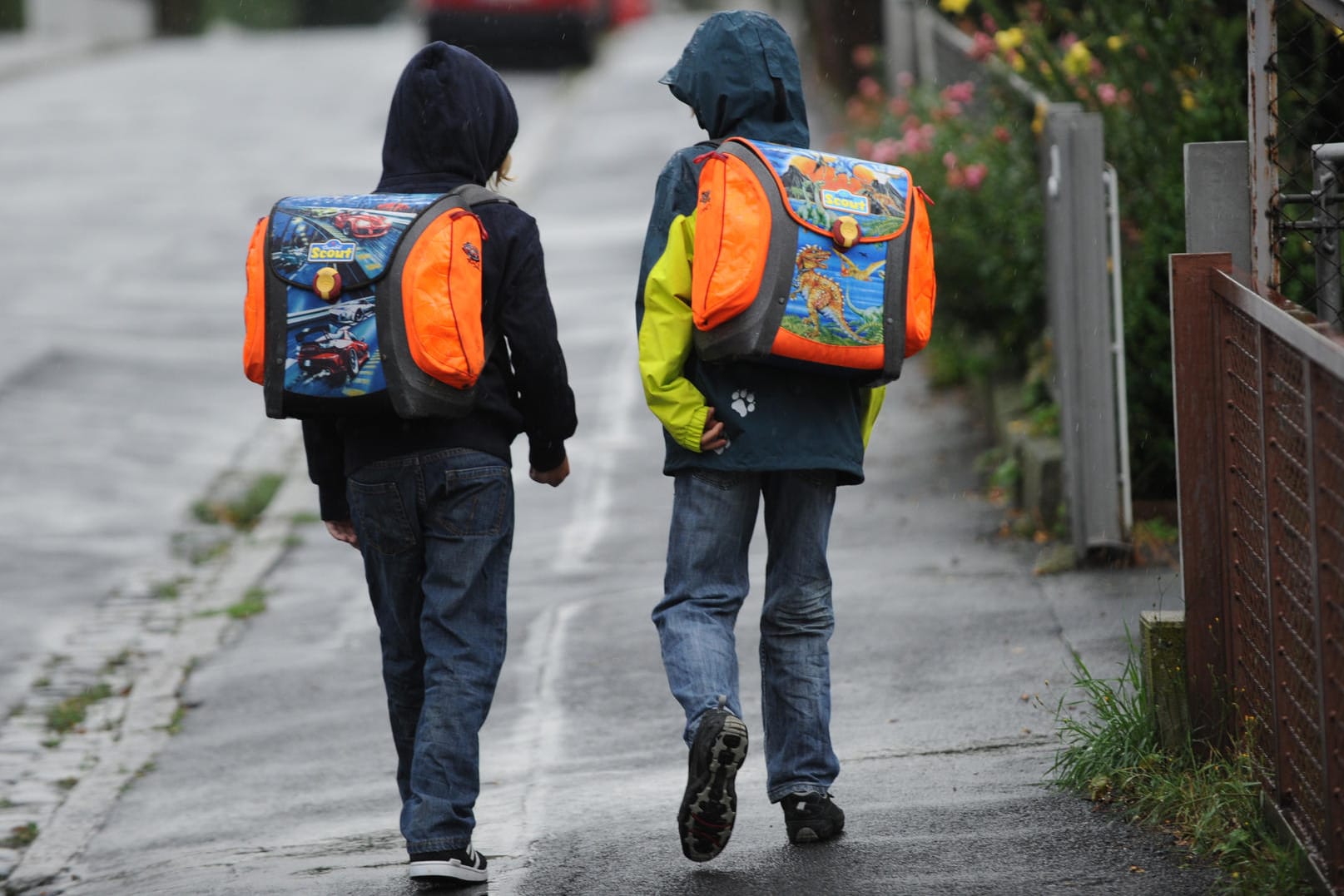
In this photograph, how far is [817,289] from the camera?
406 centimetres

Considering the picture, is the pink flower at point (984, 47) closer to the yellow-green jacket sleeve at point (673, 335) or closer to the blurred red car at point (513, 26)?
the yellow-green jacket sleeve at point (673, 335)

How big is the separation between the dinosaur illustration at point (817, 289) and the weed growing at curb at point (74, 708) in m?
3.98

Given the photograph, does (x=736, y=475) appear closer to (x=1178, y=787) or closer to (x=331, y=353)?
(x=331, y=353)

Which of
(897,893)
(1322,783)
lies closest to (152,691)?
(897,893)

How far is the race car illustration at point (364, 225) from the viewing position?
13.4 ft

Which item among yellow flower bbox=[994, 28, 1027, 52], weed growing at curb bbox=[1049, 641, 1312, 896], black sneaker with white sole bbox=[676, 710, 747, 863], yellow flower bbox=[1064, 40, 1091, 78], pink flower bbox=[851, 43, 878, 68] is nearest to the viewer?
weed growing at curb bbox=[1049, 641, 1312, 896]

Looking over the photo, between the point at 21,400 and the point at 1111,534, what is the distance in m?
7.94

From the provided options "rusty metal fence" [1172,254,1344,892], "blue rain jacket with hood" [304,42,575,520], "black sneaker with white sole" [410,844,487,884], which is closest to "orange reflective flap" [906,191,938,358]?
"rusty metal fence" [1172,254,1344,892]

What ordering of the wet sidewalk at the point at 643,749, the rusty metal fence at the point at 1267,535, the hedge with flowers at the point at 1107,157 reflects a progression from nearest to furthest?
the rusty metal fence at the point at 1267,535
the wet sidewalk at the point at 643,749
the hedge with flowers at the point at 1107,157

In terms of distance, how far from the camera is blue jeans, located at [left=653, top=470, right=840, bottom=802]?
425 centimetres

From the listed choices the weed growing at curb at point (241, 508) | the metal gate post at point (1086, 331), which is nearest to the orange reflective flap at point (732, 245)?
the metal gate post at point (1086, 331)

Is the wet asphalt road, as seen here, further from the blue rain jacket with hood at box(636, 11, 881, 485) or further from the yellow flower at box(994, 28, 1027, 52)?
the yellow flower at box(994, 28, 1027, 52)

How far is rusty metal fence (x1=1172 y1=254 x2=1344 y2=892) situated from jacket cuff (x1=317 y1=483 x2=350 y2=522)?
78.6 inches

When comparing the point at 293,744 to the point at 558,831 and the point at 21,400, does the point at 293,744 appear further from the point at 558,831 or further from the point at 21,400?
the point at 21,400
